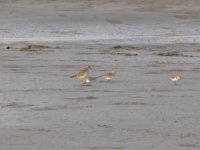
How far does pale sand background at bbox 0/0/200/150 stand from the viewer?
9.82 meters

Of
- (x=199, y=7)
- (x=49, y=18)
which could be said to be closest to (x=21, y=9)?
(x=49, y=18)

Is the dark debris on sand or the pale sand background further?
the dark debris on sand

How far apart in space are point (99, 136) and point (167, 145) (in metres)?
0.81

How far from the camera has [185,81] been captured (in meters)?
14.8

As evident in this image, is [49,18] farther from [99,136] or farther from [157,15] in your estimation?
[99,136]

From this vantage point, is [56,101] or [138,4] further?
[138,4]

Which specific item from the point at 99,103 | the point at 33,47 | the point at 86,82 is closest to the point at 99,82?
the point at 86,82

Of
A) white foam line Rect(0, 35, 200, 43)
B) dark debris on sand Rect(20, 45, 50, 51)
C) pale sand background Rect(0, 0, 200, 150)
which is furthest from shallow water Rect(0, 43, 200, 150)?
white foam line Rect(0, 35, 200, 43)

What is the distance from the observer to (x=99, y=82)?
14.6m

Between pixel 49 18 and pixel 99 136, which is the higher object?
pixel 99 136

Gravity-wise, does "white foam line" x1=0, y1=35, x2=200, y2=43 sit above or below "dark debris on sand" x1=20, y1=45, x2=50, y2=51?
below

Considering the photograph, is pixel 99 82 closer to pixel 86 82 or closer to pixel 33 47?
pixel 86 82

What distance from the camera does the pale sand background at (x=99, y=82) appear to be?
32.2 ft

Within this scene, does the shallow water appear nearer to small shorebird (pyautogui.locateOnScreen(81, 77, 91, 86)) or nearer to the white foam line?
small shorebird (pyautogui.locateOnScreen(81, 77, 91, 86))
